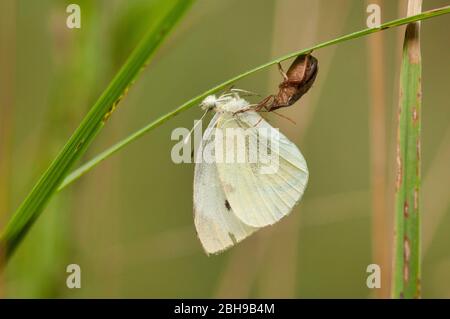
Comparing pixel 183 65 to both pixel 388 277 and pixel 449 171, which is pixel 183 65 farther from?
pixel 388 277

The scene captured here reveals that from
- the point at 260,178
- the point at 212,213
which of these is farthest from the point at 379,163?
the point at 212,213

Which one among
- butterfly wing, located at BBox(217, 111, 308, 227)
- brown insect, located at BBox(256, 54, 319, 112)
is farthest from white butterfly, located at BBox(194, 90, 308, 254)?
brown insect, located at BBox(256, 54, 319, 112)

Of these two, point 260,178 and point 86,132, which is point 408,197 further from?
point 260,178

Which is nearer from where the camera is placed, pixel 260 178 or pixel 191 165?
pixel 260 178

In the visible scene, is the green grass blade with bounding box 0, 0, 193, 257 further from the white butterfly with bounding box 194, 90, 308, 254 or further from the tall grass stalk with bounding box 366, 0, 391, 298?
the tall grass stalk with bounding box 366, 0, 391, 298
